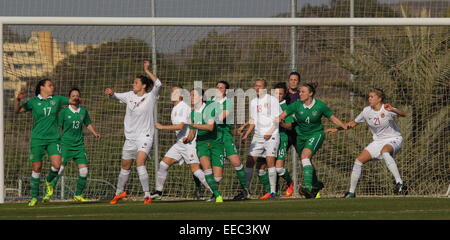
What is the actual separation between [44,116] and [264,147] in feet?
11.8

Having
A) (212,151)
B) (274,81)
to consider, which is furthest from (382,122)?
(274,81)

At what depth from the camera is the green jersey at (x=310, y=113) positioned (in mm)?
16281

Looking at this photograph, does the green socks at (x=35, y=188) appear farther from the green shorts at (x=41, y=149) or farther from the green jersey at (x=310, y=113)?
the green jersey at (x=310, y=113)

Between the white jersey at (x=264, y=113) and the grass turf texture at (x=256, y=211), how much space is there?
210cm

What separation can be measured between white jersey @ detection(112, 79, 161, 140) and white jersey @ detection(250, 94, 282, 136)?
2.29 m

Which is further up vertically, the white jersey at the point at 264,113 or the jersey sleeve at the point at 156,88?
the jersey sleeve at the point at 156,88

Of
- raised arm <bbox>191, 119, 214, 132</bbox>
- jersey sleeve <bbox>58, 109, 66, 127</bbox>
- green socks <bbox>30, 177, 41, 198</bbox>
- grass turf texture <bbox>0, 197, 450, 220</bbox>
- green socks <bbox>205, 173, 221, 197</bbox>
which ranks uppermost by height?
jersey sleeve <bbox>58, 109, 66, 127</bbox>

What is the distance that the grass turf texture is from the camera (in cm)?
1194

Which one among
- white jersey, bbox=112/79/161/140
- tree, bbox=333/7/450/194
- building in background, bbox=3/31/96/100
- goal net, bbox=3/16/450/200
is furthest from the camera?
tree, bbox=333/7/450/194

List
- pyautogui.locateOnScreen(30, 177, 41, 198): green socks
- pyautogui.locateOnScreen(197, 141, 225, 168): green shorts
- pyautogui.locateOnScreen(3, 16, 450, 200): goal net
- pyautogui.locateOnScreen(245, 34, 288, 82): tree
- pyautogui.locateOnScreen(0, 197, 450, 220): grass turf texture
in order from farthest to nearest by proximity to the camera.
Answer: pyautogui.locateOnScreen(245, 34, 288, 82): tree < pyautogui.locateOnScreen(3, 16, 450, 200): goal net < pyautogui.locateOnScreen(197, 141, 225, 168): green shorts < pyautogui.locateOnScreen(30, 177, 41, 198): green socks < pyautogui.locateOnScreen(0, 197, 450, 220): grass turf texture

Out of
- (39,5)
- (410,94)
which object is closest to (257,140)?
(410,94)

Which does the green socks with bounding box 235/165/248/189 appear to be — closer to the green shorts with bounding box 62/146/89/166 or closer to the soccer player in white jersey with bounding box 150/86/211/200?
the soccer player in white jersey with bounding box 150/86/211/200

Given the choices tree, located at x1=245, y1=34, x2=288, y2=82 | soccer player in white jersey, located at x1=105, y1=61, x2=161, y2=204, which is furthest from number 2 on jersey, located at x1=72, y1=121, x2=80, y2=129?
tree, located at x1=245, y1=34, x2=288, y2=82

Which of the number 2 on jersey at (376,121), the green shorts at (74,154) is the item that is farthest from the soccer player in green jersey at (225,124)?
the number 2 on jersey at (376,121)
